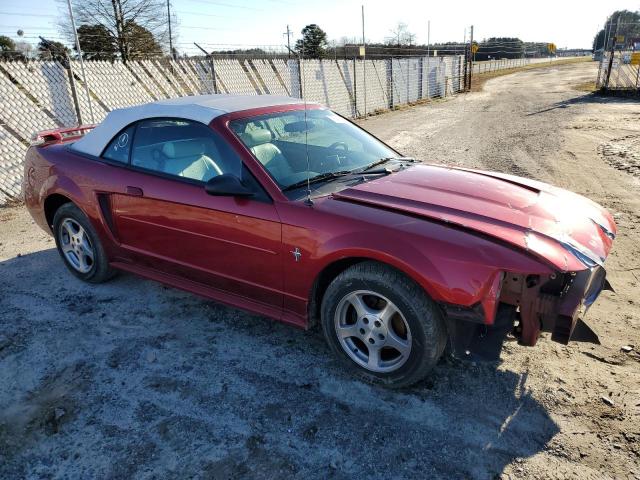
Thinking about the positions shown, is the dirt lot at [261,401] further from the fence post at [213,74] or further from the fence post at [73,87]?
the fence post at [213,74]

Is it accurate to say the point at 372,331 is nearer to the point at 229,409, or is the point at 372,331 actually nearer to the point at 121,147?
the point at 229,409

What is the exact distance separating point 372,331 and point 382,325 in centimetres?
8

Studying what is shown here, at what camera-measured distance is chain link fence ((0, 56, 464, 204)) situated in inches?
304

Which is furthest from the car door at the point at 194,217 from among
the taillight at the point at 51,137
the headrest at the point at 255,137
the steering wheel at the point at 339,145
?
the taillight at the point at 51,137

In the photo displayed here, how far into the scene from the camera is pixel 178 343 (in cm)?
339

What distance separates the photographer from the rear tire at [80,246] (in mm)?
4168

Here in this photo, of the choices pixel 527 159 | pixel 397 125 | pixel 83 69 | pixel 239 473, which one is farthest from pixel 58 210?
pixel 397 125

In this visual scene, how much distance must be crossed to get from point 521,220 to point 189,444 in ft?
7.44

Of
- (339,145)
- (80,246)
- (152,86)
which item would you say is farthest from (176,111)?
(152,86)

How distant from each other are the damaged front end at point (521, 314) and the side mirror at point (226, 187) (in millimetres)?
1450

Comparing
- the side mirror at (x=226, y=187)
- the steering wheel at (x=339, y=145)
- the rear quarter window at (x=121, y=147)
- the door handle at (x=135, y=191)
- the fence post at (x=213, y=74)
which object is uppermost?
the fence post at (x=213, y=74)

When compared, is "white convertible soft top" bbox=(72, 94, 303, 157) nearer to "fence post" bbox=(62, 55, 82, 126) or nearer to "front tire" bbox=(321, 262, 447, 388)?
"front tire" bbox=(321, 262, 447, 388)

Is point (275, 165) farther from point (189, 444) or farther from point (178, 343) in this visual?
point (189, 444)

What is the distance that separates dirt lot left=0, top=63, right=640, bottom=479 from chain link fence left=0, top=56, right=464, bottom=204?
4.75 meters
